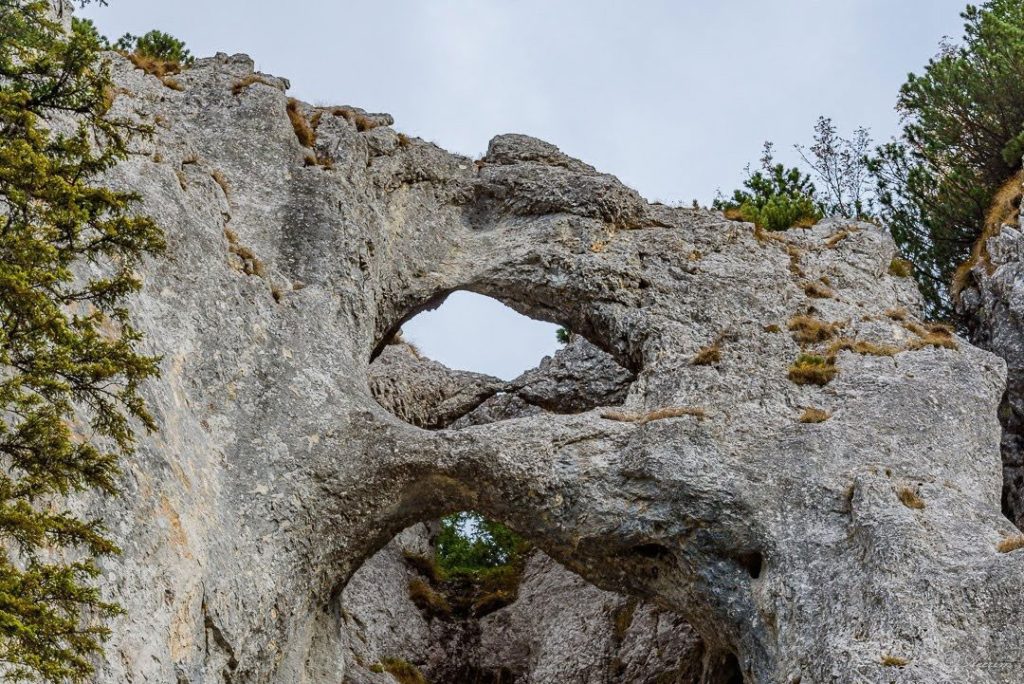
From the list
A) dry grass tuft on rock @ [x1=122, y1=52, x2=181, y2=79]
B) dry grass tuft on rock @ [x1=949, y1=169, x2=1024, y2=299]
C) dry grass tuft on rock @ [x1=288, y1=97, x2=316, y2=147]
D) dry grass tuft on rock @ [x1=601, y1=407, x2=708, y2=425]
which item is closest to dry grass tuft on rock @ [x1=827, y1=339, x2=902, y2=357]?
dry grass tuft on rock @ [x1=601, y1=407, x2=708, y2=425]

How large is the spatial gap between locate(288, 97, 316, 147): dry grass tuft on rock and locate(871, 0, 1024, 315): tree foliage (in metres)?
13.3

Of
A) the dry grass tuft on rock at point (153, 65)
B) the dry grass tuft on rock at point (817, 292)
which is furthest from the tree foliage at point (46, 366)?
the dry grass tuft on rock at point (817, 292)

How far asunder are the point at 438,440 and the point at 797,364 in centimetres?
637

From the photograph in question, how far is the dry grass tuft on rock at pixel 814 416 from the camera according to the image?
22.5 metres

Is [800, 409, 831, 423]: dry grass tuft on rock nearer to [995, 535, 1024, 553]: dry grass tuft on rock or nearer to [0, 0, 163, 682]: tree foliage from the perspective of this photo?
[995, 535, 1024, 553]: dry grass tuft on rock

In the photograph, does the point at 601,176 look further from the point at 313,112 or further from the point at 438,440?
the point at 438,440

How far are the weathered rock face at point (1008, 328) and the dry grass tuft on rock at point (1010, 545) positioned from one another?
6.40 meters

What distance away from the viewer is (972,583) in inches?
749

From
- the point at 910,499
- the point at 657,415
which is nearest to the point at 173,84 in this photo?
the point at 657,415

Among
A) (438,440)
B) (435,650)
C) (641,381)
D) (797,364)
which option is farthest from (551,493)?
(435,650)

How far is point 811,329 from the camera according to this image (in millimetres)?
24875

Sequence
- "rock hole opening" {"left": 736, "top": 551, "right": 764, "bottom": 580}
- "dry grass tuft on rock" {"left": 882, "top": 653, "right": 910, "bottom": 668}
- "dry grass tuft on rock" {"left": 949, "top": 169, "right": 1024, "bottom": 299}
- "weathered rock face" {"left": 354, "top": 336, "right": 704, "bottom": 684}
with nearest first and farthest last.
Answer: "dry grass tuft on rock" {"left": 882, "top": 653, "right": 910, "bottom": 668} < "rock hole opening" {"left": 736, "top": 551, "right": 764, "bottom": 580} < "weathered rock face" {"left": 354, "top": 336, "right": 704, "bottom": 684} < "dry grass tuft on rock" {"left": 949, "top": 169, "right": 1024, "bottom": 299}

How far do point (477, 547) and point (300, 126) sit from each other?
1085cm

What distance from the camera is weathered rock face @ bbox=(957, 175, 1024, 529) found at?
26594 mm
